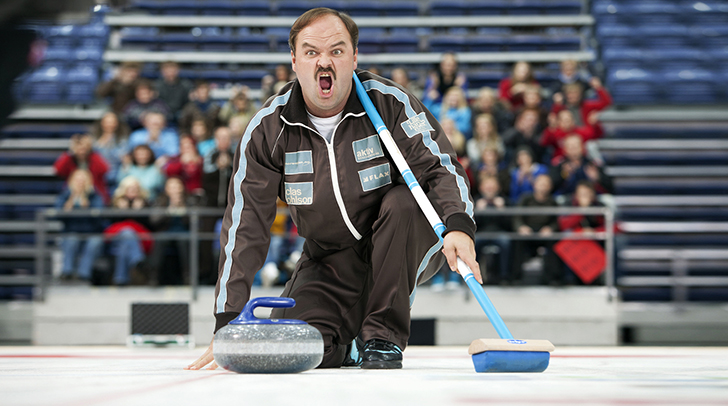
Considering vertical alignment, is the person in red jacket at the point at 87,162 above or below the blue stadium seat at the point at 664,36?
below

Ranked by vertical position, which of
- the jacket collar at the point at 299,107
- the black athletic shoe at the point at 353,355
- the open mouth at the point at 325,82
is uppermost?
the open mouth at the point at 325,82

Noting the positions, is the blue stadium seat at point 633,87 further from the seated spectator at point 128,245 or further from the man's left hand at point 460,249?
the man's left hand at point 460,249

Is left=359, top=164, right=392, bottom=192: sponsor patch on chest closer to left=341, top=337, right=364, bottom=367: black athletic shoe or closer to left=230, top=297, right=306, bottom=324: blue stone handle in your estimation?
left=341, top=337, right=364, bottom=367: black athletic shoe

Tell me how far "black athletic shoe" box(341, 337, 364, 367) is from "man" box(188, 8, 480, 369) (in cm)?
2

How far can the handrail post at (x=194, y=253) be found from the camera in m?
5.14

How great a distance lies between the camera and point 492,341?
1.79 meters

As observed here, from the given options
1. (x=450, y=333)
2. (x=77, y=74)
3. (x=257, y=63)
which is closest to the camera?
(x=450, y=333)

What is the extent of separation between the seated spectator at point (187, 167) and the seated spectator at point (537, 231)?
2.21 meters

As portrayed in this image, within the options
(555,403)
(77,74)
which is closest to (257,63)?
(77,74)

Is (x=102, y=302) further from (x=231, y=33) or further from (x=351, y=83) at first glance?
(x=231, y=33)

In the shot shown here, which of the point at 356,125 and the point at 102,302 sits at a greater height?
the point at 356,125

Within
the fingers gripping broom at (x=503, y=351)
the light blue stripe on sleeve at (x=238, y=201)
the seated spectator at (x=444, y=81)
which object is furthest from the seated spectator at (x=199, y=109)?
the fingers gripping broom at (x=503, y=351)

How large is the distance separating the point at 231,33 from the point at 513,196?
193 inches

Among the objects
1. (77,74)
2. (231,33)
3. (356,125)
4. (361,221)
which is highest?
(231,33)
